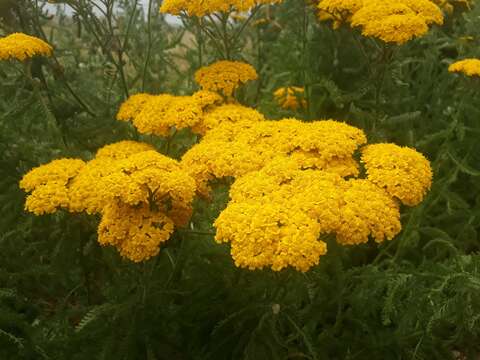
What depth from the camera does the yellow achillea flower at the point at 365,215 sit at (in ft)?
8.30

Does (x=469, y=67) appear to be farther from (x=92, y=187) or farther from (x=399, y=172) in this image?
(x=92, y=187)

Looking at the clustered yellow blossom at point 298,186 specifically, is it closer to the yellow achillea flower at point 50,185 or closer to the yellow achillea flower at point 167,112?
the yellow achillea flower at point 167,112

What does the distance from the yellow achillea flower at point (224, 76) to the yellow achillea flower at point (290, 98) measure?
1.01 metres

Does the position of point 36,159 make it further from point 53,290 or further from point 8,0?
point 8,0

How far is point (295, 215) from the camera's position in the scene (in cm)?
246

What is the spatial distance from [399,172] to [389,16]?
4.27 feet

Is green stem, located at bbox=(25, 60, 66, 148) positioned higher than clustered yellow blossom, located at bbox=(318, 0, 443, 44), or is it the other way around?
clustered yellow blossom, located at bbox=(318, 0, 443, 44)

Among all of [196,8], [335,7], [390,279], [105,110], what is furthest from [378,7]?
[105,110]

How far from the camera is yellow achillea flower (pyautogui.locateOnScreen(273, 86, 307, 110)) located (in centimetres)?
479

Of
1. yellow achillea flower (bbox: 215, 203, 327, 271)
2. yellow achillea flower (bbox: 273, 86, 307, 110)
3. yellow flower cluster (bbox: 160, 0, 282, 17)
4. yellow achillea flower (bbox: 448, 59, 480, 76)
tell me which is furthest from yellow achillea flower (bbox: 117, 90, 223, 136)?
yellow achillea flower (bbox: 448, 59, 480, 76)

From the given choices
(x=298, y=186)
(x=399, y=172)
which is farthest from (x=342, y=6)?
(x=298, y=186)

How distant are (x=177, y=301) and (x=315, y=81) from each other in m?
2.59

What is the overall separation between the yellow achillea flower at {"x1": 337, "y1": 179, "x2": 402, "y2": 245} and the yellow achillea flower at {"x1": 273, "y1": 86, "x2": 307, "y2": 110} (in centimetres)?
213

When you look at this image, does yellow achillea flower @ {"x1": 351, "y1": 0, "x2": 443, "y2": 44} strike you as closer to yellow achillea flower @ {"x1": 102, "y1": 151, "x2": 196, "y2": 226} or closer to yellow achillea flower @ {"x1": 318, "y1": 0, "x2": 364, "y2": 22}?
yellow achillea flower @ {"x1": 318, "y1": 0, "x2": 364, "y2": 22}
